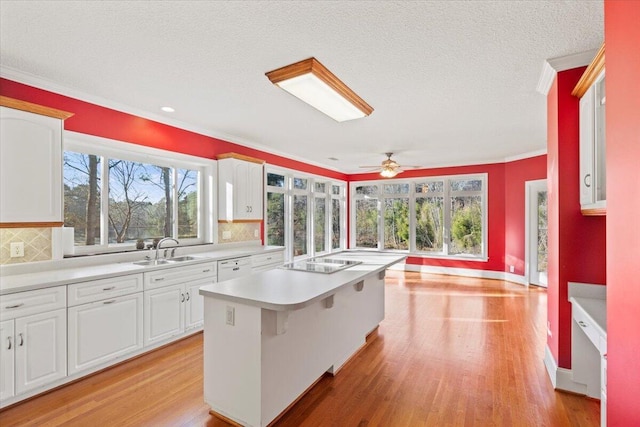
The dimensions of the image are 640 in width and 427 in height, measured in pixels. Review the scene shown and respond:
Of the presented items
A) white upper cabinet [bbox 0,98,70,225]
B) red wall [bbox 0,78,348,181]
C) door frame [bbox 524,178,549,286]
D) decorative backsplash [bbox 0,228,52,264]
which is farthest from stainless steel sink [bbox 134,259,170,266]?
door frame [bbox 524,178,549,286]

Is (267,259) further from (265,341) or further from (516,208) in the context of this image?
(516,208)

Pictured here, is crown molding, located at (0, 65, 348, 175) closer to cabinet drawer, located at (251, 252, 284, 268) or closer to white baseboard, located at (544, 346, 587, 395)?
cabinet drawer, located at (251, 252, 284, 268)

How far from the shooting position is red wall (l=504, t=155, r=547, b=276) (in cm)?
601

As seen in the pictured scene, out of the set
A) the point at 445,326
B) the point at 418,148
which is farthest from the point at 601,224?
the point at 418,148

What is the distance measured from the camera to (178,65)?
97.4 inches

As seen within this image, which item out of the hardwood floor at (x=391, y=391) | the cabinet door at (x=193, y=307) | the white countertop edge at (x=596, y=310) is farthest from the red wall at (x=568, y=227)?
the cabinet door at (x=193, y=307)

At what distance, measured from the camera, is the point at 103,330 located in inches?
104

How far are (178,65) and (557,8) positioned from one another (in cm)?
262

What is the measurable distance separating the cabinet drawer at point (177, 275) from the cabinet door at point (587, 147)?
3.62 meters

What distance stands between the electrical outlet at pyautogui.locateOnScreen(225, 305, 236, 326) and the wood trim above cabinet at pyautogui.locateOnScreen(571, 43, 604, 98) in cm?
273

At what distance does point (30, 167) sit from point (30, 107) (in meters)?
0.48

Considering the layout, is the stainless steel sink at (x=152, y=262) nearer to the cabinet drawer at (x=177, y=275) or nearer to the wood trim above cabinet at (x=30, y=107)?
the cabinet drawer at (x=177, y=275)

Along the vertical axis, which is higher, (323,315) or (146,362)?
(323,315)

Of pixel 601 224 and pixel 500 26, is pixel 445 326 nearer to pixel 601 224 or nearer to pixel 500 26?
pixel 601 224
